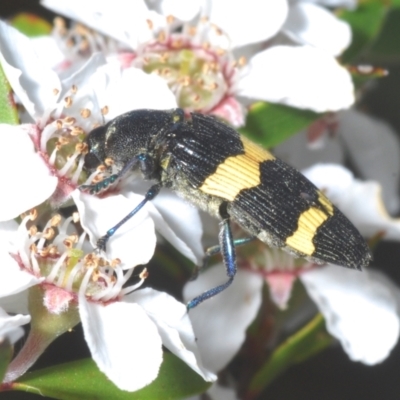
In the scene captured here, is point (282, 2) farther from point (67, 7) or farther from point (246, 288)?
point (246, 288)

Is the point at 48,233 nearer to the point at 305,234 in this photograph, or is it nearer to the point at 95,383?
the point at 95,383

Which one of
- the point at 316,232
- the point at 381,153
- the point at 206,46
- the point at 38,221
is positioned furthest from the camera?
the point at 381,153

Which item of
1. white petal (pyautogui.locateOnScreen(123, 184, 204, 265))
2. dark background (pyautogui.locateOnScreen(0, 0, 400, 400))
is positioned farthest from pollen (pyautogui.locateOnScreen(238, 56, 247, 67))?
dark background (pyautogui.locateOnScreen(0, 0, 400, 400))

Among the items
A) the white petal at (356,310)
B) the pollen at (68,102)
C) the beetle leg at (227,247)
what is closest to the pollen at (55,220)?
the pollen at (68,102)

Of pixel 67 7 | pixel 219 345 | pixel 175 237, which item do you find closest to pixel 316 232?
pixel 175 237

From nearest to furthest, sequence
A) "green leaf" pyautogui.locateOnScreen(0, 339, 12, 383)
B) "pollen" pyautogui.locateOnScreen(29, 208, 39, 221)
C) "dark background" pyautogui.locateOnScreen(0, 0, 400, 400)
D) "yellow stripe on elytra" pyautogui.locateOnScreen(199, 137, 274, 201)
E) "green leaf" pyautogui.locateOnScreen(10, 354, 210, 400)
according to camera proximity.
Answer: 1. "green leaf" pyautogui.locateOnScreen(0, 339, 12, 383)
2. "green leaf" pyautogui.locateOnScreen(10, 354, 210, 400)
3. "pollen" pyautogui.locateOnScreen(29, 208, 39, 221)
4. "yellow stripe on elytra" pyautogui.locateOnScreen(199, 137, 274, 201)
5. "dark background" pyautogui.locateOnScreen(0, 0, 400, 400)

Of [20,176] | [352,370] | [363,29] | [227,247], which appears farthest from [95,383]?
[352,370]

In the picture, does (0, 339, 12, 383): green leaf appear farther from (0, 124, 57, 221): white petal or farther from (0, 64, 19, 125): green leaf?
(0, 64, 19, 125): green leaf
